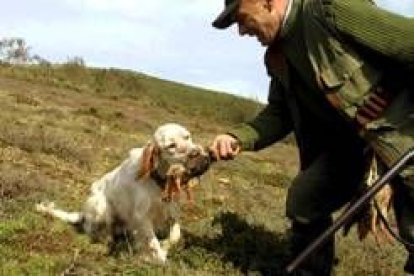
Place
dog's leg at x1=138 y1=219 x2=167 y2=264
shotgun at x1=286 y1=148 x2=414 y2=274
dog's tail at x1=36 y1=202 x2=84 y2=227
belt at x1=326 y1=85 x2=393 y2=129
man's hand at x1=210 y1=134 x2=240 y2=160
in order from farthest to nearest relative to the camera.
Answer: dog's tail at x1=36 y1=202 x2=84 y2=227, dog's leg at x1=138 y1=219 x2=167 y2=264, man's hand at x1=210 y1=134 x2=240 y2=160, belt at x1=326 y1=85 x2=393 y2=129, shotgun at x1=286 y1=148 x2=414 y2=274

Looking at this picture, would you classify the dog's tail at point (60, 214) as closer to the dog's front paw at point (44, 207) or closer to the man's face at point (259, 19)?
the dog's front paw at point (44, 207)

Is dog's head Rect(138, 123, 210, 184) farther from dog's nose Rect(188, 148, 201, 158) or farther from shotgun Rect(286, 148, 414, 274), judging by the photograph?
shotgun Rect(286, 148, 414, 274)

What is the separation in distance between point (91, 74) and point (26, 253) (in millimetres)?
23739

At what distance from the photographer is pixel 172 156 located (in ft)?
30.5

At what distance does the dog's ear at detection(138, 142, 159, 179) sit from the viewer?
931 centimetres

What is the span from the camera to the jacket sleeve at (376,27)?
22.6 ft

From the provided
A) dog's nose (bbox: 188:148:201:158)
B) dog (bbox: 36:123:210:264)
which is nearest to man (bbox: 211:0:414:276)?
dog's nose (bbox: 188:148:201:158)

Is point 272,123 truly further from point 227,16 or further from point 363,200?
point 363,200

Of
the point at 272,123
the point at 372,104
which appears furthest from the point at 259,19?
the point at 272,123

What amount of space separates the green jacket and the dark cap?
1.26 ft

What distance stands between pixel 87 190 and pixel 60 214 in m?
1.83

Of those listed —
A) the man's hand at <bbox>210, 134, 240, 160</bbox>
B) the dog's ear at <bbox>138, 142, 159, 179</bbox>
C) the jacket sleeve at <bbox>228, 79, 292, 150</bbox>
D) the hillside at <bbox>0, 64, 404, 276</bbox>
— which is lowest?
the hillside at <bbox>0, 64, 404, 276</bbox>

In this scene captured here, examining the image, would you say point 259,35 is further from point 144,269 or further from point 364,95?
point 144,269

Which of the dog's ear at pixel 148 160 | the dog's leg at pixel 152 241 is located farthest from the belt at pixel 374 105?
the dog's leg at pixel 152 241
